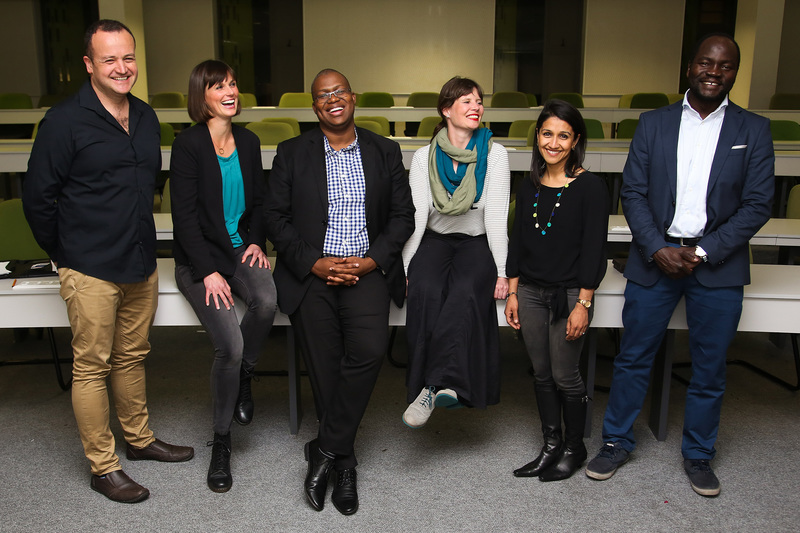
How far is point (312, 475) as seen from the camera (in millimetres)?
2455

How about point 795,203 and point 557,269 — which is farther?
point 795,203

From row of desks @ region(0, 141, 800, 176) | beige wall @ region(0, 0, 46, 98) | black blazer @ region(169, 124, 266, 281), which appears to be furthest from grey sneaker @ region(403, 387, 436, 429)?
beige wall @ region(0, 0, 46, 98)

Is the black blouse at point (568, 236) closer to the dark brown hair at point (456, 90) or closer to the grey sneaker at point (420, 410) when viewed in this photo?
the dark brown hair at point (456, 90)

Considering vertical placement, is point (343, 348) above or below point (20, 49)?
below

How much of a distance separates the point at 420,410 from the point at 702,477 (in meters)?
1.03

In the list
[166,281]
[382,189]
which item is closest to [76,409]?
[166,281]

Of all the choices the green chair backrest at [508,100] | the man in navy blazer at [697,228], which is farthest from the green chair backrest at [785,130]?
the man in navy blazer at [697,228]

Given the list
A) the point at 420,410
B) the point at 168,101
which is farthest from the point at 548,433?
the point at 168,101

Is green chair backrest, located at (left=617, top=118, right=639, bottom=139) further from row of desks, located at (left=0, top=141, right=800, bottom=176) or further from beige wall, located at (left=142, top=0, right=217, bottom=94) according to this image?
beige wall, located at (left=142, top=0, right=217, bottom=94)

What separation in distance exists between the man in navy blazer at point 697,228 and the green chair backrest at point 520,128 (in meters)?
4.35

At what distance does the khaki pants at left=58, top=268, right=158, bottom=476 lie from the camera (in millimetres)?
2344

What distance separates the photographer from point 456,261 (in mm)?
2717

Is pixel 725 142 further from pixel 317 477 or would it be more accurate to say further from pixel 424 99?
pixel 424 99

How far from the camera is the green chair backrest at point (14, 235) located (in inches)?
133
